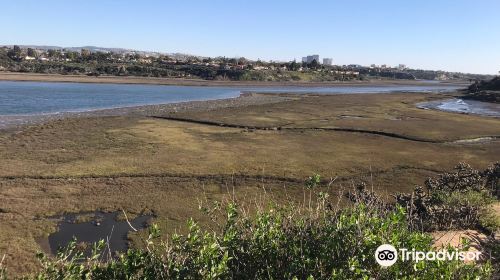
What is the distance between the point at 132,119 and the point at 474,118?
143 ft

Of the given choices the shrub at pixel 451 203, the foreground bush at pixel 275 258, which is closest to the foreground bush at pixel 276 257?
the foreground bush at pixel 275 258

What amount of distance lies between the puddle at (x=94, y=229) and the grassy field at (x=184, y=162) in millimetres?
544

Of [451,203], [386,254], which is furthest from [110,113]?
[386,254]

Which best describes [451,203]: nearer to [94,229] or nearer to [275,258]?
[275,258]

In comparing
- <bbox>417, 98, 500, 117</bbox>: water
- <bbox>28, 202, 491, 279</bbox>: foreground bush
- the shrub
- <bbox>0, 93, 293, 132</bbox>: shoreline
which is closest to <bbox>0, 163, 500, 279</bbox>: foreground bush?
<bbox>28, 202, 491, 279</bbox>: foreground bush

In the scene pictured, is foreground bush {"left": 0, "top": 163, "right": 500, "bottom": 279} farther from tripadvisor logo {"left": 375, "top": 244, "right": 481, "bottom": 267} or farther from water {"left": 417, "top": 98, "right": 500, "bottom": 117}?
water {"left": 417, "top": 98, "right": 500, "bottom": 117}

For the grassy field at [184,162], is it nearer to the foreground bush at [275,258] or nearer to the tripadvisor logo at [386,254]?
the foreground bush at [275,258]

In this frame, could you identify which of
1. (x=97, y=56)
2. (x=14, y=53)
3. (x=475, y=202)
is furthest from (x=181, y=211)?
(x=97, y=56)

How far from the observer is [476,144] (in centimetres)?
3916

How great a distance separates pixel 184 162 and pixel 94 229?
36.5 feet

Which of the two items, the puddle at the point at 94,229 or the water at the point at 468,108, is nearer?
the puddle at the point at 94,229

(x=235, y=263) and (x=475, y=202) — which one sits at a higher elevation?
(x=235, y=263)

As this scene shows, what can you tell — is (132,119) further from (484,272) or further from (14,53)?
(14,53)

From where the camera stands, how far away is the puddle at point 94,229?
1630 centimetres
